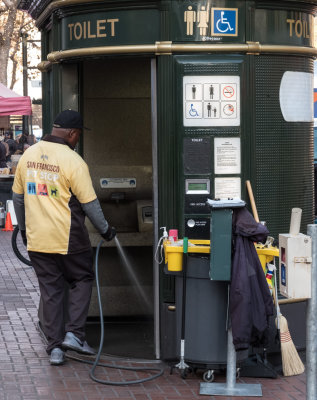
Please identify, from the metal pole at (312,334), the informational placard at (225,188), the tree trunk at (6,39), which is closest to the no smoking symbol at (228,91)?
the informational placard at (225,188)

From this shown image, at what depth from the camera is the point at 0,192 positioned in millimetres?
18234

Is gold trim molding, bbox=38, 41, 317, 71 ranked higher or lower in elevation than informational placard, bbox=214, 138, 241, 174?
higher

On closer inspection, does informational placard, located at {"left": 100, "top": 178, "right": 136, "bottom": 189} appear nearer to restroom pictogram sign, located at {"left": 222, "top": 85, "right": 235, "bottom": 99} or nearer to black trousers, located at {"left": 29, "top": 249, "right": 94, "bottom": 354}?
black trousers, located at {"left": 29, "top": 249, "right": 94, "bottom": 354}

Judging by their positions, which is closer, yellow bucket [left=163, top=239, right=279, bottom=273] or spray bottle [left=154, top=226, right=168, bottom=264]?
yellow bucket [left=163, top=239, right=279, bottom=273]

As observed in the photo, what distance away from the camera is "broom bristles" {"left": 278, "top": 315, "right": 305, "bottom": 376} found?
653 cm

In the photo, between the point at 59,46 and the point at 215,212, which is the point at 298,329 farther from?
the point at 59,46

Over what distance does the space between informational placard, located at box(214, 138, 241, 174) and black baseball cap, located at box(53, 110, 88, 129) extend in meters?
1.08

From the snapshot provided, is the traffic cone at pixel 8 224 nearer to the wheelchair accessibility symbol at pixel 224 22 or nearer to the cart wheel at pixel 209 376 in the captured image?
the wheelchair accessibility symbol at pixel 224 22

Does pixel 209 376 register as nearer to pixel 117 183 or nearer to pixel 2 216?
pixel 117 183

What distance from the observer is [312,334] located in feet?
15.3

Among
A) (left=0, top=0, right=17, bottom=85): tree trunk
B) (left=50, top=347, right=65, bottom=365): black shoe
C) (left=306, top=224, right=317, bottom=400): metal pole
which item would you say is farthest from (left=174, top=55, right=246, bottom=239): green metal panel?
(left=0, top=0, right=17, bottom=85): tree trunk

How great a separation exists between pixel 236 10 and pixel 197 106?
79 centimetres

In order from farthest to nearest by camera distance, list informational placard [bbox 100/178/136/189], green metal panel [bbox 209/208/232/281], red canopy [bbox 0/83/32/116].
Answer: red canopy [bbox 0/83/32/116] → informational placard [bbox 100/178/136/189] → green metal panel [bbox 209/208/232/281]

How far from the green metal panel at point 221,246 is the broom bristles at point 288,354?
0.79 m
